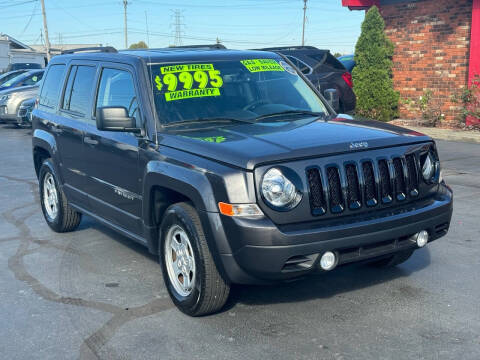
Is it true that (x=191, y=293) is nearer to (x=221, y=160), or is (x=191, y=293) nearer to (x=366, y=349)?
(x=221, y=160)

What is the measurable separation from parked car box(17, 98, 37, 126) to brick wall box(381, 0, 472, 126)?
1030cm

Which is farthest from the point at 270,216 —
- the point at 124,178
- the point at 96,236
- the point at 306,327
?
the point at 96,236

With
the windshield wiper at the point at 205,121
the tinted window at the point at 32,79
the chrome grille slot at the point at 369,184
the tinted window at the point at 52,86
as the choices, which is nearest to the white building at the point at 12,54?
the tinted window at the point at 32,79

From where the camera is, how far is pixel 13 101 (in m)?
19.1

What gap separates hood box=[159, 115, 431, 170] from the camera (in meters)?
4.01

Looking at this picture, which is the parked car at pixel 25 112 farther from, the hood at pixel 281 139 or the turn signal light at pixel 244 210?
the turn signal light at pixel 244 210

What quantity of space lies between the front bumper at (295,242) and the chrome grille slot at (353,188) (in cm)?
9

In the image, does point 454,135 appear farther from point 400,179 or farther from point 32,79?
point 32,79

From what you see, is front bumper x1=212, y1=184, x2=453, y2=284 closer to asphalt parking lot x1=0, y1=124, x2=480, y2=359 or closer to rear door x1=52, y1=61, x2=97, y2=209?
asphalt parking lot x1=0, y1=124, x2=480, y2=359

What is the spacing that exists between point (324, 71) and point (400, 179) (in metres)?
9.97

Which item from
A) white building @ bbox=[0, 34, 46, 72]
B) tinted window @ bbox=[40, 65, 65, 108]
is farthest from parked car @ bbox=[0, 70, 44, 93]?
white building @ bbox=[0, 34, 46, 72]

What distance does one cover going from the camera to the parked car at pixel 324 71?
45.0ft

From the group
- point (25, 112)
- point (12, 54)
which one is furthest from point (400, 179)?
point (12, 54)

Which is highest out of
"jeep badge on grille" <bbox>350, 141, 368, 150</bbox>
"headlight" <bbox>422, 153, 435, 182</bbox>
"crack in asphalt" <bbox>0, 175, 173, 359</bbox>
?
"jeep badge on grille" <bbox>350, 141, 368, 150</bbox>
